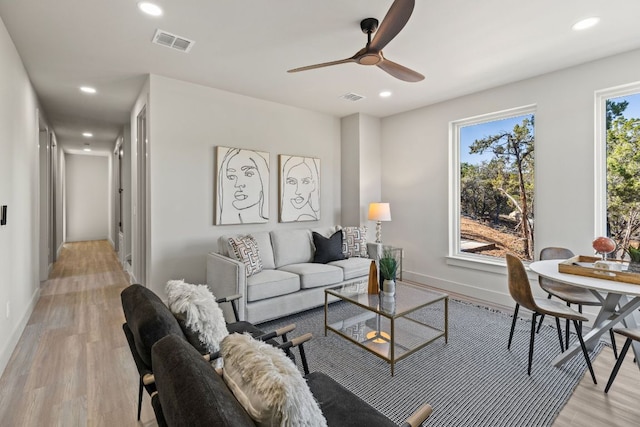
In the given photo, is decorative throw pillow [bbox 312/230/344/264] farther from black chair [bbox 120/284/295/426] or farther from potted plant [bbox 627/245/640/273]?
potted plant [bbox 627/245/640/273]

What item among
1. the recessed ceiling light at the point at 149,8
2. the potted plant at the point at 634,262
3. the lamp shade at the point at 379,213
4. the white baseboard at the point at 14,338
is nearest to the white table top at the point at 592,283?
the potted plant at the point at 634,262

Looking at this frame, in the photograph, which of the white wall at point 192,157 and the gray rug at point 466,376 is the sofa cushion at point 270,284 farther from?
the white wall at point 192,157

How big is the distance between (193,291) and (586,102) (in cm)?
411

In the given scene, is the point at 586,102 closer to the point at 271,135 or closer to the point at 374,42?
the point at 374,42

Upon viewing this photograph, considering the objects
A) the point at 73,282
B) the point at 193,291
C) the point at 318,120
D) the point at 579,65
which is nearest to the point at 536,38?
the point at 579,65

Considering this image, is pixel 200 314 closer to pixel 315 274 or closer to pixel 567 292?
pixel 315 274

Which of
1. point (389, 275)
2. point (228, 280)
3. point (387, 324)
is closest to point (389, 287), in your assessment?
point (389, 275)

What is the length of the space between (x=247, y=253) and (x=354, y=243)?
1.62m

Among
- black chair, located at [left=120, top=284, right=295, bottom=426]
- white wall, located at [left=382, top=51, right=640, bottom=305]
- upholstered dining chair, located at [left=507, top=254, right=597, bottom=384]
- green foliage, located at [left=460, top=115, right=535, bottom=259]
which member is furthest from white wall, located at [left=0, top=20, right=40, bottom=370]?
green foliage, located at [left=460, top=115, right=535, bottom=259]

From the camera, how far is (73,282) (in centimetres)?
495

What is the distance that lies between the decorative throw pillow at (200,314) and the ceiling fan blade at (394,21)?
6.44 feet

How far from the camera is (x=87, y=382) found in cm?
226

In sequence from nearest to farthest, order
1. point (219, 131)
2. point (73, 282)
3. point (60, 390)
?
point (60, 390), point (219, 131), point (73, 282)

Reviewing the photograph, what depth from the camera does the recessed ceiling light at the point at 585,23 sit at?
250 cm
